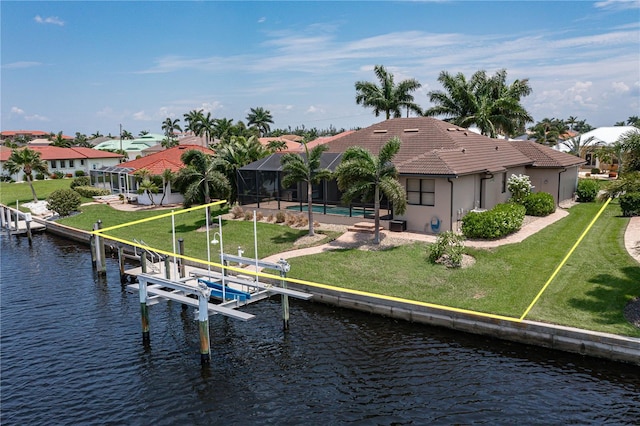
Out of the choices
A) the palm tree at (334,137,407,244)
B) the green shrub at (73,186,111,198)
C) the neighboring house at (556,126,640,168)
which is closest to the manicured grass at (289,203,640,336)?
the palm tree at (334,137,407,244)

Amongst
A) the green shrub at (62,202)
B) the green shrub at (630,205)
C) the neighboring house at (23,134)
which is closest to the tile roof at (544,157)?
the green shrub at (630,205)

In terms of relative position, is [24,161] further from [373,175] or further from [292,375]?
[292,375]

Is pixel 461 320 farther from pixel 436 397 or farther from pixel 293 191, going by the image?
pixel 293 191

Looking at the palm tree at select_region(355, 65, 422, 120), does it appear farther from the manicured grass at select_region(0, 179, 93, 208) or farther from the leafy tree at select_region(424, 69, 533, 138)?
the manicured grass at select_region(0, 179, 93, 208)

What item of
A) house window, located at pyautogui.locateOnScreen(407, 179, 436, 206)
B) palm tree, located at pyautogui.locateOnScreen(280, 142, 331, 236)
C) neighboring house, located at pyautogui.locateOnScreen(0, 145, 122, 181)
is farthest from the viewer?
neighboring house, located at pyautogui.locateOnScreen(0, 145, 122, 181)

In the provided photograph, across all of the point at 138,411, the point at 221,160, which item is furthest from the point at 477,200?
the point at 138,411
